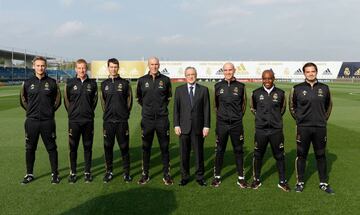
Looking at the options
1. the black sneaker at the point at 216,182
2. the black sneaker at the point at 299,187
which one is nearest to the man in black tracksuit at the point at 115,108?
the black sneaker at the point at 216,182

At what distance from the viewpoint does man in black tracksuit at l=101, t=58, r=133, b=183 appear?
6652 mm

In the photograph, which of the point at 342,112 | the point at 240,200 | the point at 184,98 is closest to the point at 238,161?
the point at 240,200

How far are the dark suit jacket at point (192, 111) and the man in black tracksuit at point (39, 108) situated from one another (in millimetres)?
2148

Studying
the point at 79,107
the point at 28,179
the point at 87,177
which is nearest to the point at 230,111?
the point at 79,107

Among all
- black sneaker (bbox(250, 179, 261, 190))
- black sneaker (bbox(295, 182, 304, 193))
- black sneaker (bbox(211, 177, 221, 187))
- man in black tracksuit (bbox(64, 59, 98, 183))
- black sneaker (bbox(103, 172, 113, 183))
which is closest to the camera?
black sneaker (bbox(295, 182, 304, 193))

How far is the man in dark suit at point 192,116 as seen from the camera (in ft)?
21.1

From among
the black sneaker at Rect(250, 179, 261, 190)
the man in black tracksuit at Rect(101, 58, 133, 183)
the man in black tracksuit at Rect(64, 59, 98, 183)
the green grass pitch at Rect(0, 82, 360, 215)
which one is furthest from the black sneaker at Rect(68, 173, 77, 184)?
the black sneaker at Rect(250, 179, 261, 190)

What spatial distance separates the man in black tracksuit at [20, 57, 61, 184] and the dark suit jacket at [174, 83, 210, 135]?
84.6 inches

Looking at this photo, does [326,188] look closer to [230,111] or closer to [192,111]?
[230,111]

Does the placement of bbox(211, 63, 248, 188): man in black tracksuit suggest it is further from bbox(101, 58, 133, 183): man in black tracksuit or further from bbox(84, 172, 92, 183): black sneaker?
bbox(84, 172, 92, 183): black sneaker

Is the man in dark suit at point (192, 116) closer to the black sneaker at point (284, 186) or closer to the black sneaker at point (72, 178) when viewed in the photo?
the black sneaker at point (284, 186)

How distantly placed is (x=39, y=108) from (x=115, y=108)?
126 cm

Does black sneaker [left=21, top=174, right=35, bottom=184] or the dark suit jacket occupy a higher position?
the dark suit jacket

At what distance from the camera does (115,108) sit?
6.63 meters
